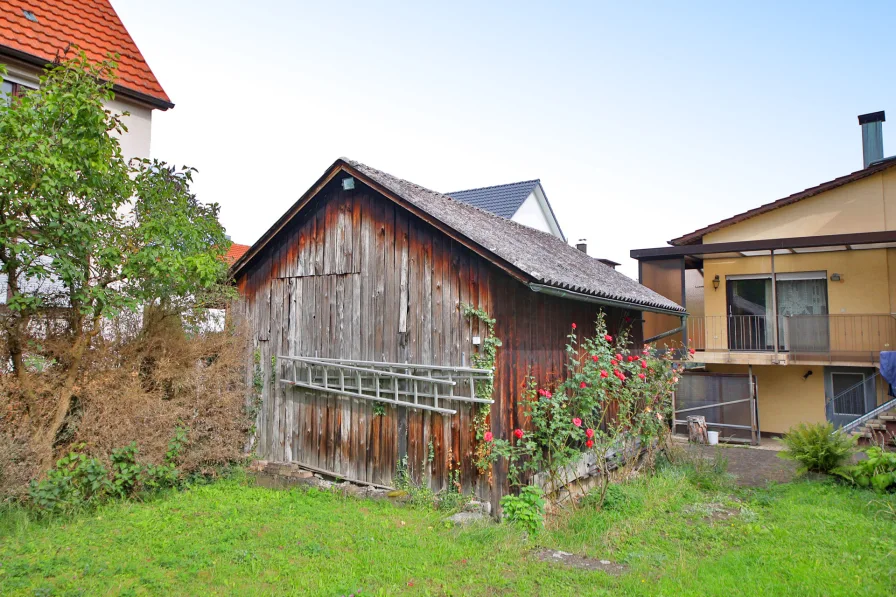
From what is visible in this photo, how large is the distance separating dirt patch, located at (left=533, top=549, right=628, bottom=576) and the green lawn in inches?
4.5

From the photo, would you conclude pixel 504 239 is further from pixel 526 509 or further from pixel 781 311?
pixel 781 311

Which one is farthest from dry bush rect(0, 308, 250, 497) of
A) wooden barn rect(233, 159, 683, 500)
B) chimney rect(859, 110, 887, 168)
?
chimney rect(859, 110, 887, 168)

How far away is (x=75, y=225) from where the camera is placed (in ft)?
20.0

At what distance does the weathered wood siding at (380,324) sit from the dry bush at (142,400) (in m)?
0.78

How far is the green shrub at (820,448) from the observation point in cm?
882

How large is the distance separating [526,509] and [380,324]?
10.7 feet

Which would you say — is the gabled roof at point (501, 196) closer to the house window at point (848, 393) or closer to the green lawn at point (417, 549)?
the house window at point (848, 393)

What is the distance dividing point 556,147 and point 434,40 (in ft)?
15.0

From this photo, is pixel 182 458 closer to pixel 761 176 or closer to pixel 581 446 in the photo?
pixel 581 446

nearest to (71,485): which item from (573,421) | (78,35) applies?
(573,421)

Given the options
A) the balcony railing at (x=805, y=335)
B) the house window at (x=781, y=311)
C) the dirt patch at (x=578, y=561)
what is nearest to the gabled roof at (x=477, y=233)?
the dirt patch at (x=578, y=561)

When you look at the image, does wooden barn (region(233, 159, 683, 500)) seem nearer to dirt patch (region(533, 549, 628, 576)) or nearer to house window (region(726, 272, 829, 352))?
dirt patch (region(533, 549, 628, 576))

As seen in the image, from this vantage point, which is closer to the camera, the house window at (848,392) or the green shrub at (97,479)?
the green shrub at (97,479)

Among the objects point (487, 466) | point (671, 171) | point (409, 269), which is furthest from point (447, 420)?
point (671, 171)
